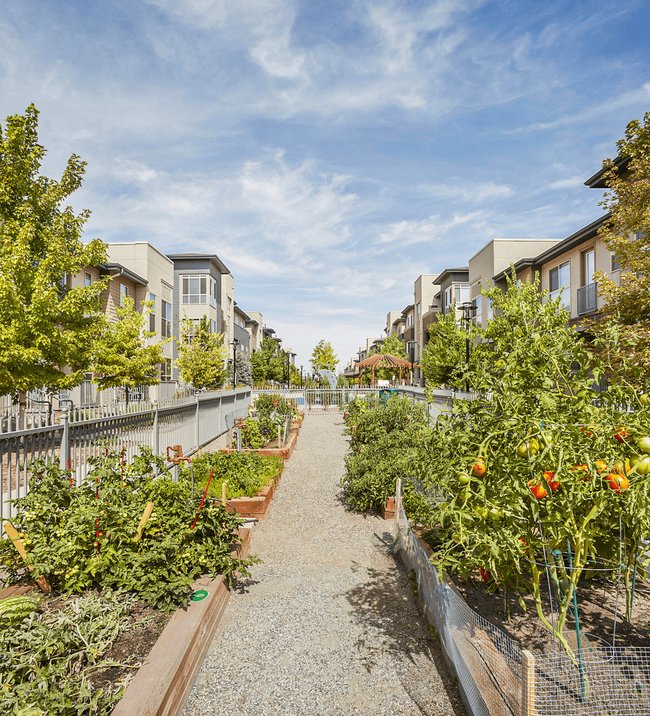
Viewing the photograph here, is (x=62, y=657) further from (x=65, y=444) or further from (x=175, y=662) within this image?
(x=65, y=444)

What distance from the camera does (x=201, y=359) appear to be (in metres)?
26.2

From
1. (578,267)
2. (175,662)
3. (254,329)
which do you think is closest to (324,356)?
(254,329)

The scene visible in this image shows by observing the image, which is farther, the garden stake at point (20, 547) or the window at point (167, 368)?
the window at point (167, 368)

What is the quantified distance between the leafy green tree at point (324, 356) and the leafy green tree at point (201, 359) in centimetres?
4229

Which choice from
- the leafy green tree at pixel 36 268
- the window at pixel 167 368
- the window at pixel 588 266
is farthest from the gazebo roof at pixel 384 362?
the leafy green tree at pixel 36 268

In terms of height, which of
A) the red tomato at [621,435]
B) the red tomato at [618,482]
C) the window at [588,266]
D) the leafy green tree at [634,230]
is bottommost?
the red tomato at [618,482]

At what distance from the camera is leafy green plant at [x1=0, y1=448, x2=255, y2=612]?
3.43 metres

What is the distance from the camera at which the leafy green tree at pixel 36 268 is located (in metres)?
9.66

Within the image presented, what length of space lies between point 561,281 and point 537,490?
77.9 feet

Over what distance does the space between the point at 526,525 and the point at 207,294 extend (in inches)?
1395

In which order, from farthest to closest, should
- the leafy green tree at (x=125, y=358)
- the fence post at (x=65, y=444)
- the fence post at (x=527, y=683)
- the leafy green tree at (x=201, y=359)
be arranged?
1. the leafy green tree at (x=201, y=359)
2. the leafy green tree at (x=125, y=358)
3. the fence post at (x=65, y=444)
4. the fence post at (x=527, y=683)

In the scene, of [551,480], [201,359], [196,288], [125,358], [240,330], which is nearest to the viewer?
[551,480]

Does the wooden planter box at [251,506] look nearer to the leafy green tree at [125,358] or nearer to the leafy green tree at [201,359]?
the leafy green tree at [125,358]

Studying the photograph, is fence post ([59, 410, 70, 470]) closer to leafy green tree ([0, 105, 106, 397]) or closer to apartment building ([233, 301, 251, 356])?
leafy green tree ([0, 105, 106, 397])
